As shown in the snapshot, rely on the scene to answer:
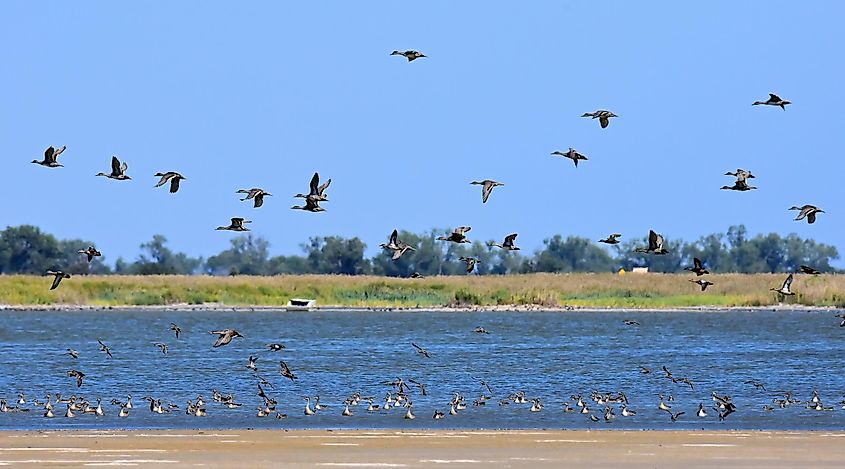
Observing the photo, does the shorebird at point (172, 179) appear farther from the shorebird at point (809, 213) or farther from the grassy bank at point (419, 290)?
the grassy bank at point (419, 290)

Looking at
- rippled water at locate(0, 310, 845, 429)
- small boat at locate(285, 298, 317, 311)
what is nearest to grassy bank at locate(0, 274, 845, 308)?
small boat at locate(285, 298, 317, 311)

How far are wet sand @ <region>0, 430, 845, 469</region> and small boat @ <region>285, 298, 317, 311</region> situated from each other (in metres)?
59.5

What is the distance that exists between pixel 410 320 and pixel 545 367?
31.0 m

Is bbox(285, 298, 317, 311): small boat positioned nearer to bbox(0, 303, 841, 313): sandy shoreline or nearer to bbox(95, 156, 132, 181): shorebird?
bbox(0, 303, 841, 313): sandy shoreline

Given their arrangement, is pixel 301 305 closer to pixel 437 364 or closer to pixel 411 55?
pixel 437 364

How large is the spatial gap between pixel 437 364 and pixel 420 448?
69.4 feet

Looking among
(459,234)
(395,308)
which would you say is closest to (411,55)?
(459,234)

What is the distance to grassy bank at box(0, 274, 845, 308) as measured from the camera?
89.2 m

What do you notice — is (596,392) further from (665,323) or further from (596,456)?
(665,323)

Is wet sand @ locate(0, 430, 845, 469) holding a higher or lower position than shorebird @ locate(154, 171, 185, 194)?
lower

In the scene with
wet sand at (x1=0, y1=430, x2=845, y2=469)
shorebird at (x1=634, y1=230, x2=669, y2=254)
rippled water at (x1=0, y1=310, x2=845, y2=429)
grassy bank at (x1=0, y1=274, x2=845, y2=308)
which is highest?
grassy bank at (x1=0, y1=274, x2=845, y2=308)

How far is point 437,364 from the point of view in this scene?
48.1m

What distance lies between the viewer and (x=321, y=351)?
54.5 meters

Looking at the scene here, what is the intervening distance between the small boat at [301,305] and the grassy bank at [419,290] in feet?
3.99
